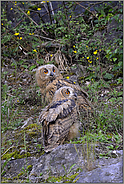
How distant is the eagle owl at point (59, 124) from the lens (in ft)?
9.51

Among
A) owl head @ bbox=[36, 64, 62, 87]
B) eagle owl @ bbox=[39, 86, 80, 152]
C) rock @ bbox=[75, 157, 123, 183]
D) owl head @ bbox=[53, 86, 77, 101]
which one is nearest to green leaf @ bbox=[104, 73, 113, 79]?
owl head @ bbox=[36, 64, 62, 87]

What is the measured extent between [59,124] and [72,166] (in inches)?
34.9

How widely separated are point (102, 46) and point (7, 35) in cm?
363

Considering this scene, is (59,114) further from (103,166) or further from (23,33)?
(23,33)

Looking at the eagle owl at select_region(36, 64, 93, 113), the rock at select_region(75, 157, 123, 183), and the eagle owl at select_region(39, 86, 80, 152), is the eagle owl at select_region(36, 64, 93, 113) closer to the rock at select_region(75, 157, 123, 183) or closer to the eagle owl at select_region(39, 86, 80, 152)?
the eagle owl at select_region(39, 86, 80, 152)

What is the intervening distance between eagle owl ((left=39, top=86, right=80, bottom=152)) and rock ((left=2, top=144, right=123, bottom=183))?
8.3 inches

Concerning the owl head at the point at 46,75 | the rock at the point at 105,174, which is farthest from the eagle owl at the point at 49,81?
the rock at the point at 105,174

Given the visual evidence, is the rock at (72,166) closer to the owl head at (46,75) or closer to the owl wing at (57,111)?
the owl wing at (57,111)

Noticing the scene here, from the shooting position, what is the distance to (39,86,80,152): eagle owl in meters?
2.90

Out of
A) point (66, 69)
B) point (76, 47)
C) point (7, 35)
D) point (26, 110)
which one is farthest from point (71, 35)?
point (26, 110)

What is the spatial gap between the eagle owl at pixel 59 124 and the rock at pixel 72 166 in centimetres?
21

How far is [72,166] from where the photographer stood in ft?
7.26

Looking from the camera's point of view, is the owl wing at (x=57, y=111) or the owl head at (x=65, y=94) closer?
the owl wing at (x=57, y=111)

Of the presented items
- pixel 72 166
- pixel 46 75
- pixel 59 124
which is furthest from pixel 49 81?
pixel 72 166
